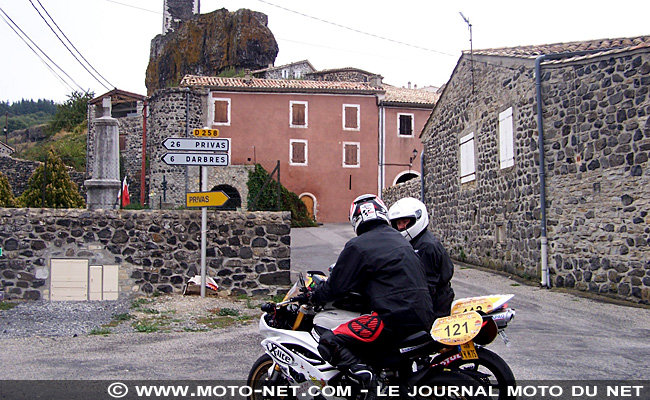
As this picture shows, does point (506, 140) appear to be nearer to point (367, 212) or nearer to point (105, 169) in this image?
point (105, 169)

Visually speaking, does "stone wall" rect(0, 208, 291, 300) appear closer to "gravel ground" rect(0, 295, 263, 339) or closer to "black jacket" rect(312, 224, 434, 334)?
"gravel ground" rect(0, 295, 263, 339)

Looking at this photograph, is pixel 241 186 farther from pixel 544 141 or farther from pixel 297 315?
pixel 297 315

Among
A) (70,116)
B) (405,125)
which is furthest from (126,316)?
(70,116)

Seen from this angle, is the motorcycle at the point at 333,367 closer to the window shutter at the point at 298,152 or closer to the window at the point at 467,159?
the window at the point at 467,159

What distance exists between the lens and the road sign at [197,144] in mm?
9766

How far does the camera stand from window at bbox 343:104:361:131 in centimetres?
3225

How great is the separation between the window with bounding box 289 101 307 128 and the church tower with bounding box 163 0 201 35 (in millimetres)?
30379

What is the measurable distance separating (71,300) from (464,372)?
328 inches

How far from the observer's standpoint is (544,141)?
11.5 m

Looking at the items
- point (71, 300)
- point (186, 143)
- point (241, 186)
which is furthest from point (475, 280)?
point (241, 186)

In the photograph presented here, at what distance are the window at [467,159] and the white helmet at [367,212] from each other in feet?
37.4

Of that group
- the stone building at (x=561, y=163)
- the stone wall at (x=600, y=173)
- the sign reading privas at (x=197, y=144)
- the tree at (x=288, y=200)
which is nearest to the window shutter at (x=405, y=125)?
the tree at (x=288, y=200)

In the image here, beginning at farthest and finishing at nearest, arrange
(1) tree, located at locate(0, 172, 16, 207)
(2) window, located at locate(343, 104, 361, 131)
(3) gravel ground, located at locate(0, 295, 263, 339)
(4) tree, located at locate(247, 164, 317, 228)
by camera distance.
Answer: (2) window, located at locate(343, 104, 361, 131) < (4) tree, located at locate(247, 164, 317, 228) < (1) tree, located at locate(0, 172, 16, 207) < (3) gravel ground, located at locate(0, 295, 263, 339)

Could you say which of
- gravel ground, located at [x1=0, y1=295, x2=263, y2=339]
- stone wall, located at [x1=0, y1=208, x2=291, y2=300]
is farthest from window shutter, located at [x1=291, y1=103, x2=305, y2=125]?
gravel ground, located at [x1=0, y1=295, x2=263, y2=339]
